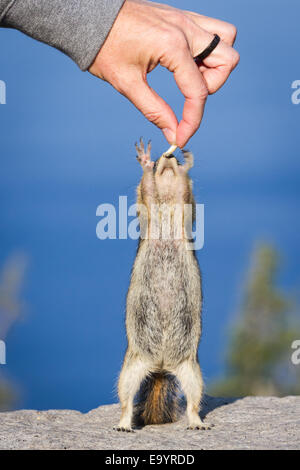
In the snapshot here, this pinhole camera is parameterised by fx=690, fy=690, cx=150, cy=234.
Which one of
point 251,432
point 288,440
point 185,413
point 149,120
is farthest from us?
point 185,413

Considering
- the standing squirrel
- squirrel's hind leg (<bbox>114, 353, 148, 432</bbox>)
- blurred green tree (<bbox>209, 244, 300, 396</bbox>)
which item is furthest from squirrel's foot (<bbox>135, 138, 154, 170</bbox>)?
blurred green tree (<bbox>209, 244, 300, 396</bbox>)

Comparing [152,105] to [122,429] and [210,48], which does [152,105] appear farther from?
[122,429]

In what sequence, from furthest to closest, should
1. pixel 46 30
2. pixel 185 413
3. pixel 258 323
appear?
1. pixel 258 323
2. pixel 185 413
3. pixel 46 30

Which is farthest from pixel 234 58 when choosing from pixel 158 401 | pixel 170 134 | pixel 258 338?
pixel 258 338
